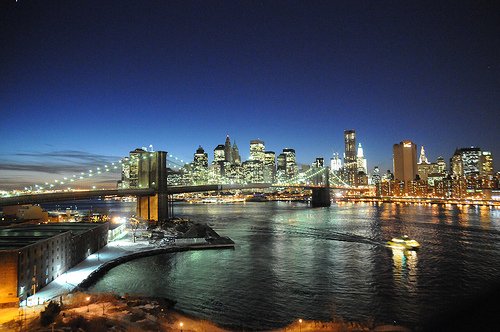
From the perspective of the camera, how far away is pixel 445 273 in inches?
982

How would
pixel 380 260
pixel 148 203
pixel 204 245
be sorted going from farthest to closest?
pixel 148 203
pixel 204 245
pixel 380 260

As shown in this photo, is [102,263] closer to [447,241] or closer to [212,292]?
[212,292]

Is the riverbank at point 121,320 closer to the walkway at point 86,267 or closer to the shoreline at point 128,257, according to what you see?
the walkway at point 86,267

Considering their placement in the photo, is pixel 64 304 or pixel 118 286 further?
pixel 118 286

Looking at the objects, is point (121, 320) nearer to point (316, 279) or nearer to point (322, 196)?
point (316, 279)

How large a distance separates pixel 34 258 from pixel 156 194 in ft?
104

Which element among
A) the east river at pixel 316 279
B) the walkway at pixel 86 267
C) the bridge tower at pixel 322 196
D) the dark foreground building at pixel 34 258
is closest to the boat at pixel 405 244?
the east river at pixel 316 279

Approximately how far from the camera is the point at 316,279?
924 inches

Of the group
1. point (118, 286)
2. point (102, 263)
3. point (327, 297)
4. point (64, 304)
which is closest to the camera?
point (64, 304)

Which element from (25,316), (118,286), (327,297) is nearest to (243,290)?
(327,297)

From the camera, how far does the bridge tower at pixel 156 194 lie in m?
49.2

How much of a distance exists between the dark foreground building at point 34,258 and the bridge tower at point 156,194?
2219 centimetres

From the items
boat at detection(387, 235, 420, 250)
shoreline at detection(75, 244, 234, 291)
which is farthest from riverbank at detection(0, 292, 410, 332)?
boat at detection(387, 235, 420, 250)

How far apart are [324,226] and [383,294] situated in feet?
104
